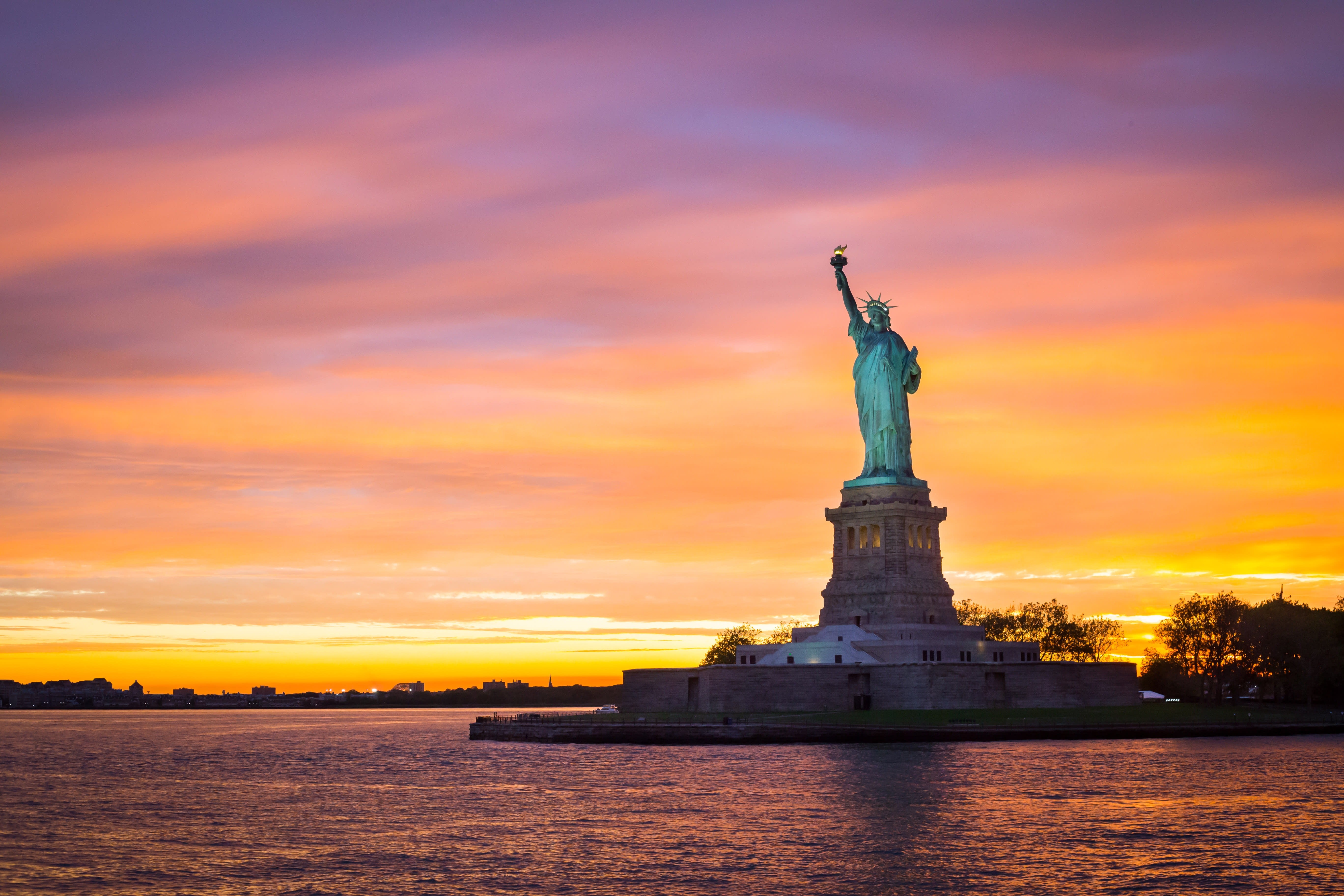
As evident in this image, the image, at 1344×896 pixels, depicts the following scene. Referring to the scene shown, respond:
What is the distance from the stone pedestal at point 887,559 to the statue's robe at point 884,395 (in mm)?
2016

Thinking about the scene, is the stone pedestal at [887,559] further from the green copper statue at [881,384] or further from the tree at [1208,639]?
the tree at [1208,639]

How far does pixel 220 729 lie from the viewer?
586ft

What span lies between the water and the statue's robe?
2610 centimetres

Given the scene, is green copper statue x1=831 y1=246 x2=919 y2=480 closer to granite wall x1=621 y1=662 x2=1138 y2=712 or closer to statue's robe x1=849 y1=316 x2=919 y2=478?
statue's robe x1=849 y1=316 x2=919 y2=478

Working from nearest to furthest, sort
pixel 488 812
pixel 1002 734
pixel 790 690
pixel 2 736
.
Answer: pixel 488 812 → pixel 1002 734 → pixel 790 690 → pixel 2 736

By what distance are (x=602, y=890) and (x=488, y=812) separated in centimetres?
1918

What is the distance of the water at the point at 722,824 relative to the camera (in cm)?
3991

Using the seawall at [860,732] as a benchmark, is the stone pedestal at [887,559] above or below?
above

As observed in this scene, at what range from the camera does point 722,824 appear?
5019 cm

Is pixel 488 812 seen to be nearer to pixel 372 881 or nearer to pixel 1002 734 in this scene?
pixel 372 881

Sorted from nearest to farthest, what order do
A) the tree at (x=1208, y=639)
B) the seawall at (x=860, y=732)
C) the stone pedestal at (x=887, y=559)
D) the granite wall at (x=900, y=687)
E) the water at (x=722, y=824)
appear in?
the water at (x=722, y=824) → the seawall at (x=860, y=732) → the granite wall at (x=900, y=687) → the stone pedestal at (x=887, y=559) → the tree at (x=1208, y=639)

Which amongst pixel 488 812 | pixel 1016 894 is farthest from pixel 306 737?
pixel 1016 894

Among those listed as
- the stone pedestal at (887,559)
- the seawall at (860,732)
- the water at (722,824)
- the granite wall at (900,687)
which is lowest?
the water at (722,824)

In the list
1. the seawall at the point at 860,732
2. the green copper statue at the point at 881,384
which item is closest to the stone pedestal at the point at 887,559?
the green copper statue at the point at 881,384
